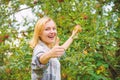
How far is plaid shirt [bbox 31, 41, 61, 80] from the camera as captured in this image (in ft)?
8.73

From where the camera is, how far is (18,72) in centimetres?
528

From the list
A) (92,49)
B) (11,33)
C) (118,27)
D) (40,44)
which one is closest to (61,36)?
(92,49)

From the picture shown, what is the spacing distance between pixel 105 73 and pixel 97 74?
0.44 ft

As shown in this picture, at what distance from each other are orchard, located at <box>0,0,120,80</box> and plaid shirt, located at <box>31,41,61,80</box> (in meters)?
1.41

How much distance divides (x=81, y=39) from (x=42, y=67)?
180 cm

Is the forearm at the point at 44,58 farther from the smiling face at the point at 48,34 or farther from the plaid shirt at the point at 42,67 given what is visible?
the smiling face at the point at 48,34

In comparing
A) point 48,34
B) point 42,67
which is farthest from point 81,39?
point 42,67

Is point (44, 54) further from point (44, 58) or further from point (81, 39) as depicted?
point (81, 39)

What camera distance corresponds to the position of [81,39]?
4.41 metres

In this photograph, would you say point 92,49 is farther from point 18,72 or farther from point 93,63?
point 18,72

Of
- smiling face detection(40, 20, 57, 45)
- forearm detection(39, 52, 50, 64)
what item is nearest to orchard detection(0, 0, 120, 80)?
smiling face detection(40, 20, 57, 45)

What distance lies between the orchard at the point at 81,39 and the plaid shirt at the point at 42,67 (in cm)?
141

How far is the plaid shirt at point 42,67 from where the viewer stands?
2.66m

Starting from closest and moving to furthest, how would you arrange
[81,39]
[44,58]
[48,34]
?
[44,58]
[48,34]
[81,39]
